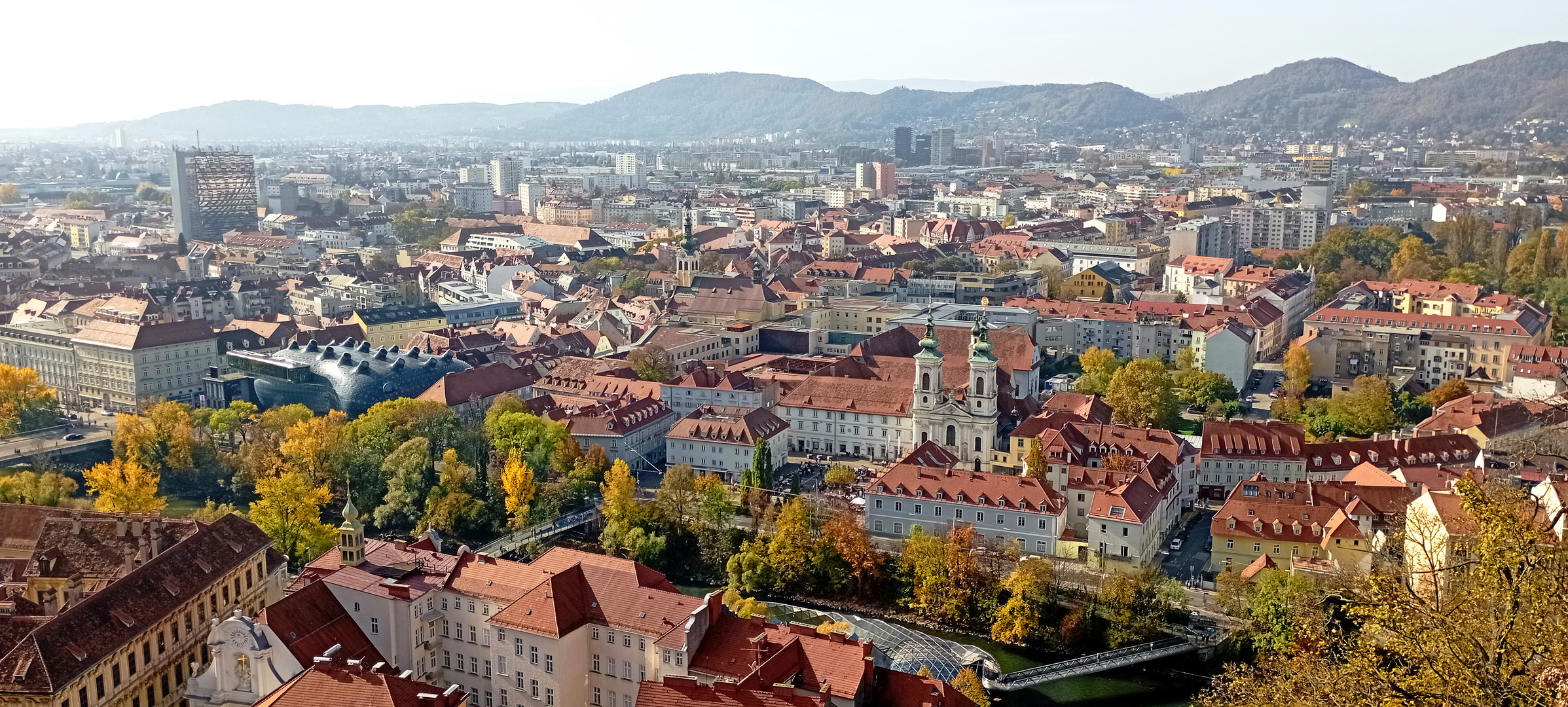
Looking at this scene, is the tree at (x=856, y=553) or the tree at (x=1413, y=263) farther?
the tree at (x=1413, y=263)

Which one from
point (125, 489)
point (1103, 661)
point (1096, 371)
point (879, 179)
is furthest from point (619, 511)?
point (879, 179)

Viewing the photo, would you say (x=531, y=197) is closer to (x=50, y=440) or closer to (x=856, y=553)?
(x=50, y=440)

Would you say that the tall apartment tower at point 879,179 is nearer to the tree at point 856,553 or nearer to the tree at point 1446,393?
the tree at point 1446,393

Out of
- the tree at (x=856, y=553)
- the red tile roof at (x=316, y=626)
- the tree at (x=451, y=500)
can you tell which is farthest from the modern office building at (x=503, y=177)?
the red tile roof at (x=316, y=626)

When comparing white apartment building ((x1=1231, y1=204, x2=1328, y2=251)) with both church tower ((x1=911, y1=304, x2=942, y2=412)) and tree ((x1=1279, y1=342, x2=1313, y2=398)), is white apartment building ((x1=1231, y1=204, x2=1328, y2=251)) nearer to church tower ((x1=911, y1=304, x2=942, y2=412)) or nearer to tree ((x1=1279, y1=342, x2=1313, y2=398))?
tree ((x1=1279, y1=342, x2=1313, y2=398))

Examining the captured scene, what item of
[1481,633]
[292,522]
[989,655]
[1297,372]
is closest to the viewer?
[1481,633]

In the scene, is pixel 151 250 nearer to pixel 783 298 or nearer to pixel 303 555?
pixel 783 298
